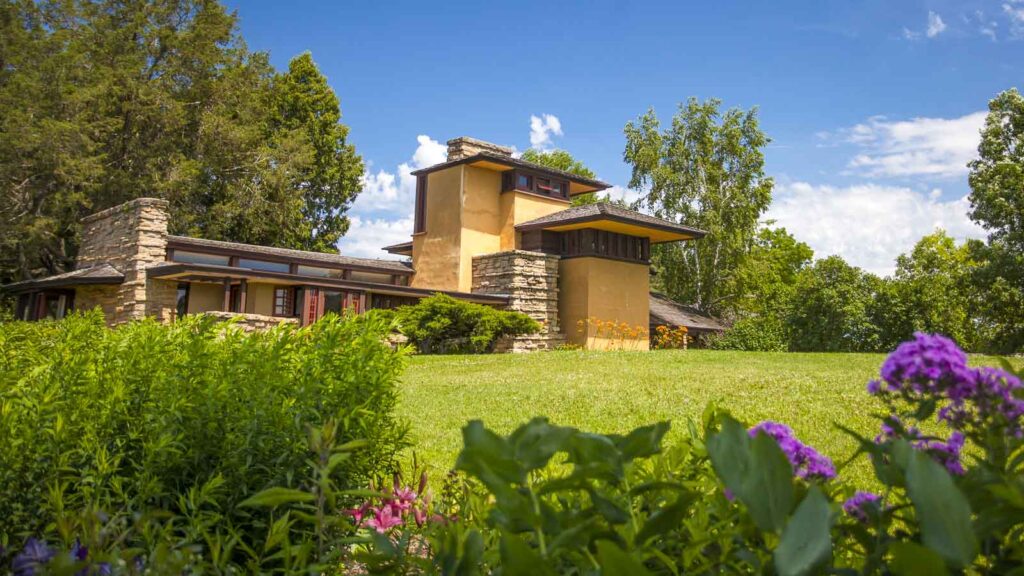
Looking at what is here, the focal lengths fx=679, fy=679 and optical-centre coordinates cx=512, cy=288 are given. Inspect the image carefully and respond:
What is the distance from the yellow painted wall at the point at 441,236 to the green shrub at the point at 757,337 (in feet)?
31.5

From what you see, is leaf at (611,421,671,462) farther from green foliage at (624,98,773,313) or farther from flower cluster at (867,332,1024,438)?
green foliage at (624,98,773,313)

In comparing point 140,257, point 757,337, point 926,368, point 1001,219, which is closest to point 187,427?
point 926,368

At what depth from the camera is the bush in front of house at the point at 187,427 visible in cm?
210

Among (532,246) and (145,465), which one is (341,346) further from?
(532,246)

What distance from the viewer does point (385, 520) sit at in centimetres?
271

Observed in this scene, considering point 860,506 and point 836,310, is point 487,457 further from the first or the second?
point 836,310

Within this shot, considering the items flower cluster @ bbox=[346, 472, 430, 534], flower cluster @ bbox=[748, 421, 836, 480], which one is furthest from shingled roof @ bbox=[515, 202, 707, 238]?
flower cluster @ bbox=[748, 421, 836, 480]

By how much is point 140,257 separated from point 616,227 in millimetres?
14200

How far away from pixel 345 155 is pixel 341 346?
30646 millimetres

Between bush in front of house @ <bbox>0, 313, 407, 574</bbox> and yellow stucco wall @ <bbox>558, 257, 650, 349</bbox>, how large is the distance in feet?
61.0

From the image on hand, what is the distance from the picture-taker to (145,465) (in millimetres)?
2186

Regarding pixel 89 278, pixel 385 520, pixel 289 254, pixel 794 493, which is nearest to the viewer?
Result: pixel 794 493

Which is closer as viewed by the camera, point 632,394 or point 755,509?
point 755,509

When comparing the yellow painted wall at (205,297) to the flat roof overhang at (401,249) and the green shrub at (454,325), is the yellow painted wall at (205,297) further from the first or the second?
the flat roof overhang at (401,249)
